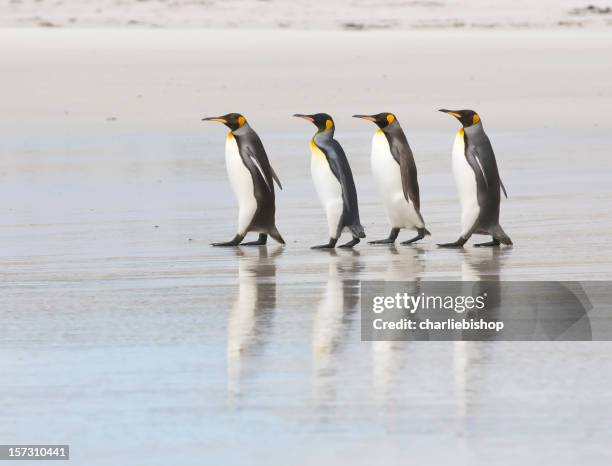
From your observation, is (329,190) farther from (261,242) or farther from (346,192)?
(261,242)

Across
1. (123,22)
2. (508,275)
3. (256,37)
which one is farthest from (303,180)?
(123,22)

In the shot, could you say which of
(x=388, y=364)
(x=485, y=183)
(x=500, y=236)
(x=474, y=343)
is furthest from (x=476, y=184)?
(x=388, y=364)

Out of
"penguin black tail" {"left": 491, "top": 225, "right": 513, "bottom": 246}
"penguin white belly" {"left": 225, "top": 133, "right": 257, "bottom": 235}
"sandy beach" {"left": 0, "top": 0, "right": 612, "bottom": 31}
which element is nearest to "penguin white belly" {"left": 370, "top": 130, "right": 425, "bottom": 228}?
"penguin black tail" {"left": 491, "top": 225, "right": 513, "bottom": 246}

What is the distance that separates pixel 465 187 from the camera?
8672 millimetres

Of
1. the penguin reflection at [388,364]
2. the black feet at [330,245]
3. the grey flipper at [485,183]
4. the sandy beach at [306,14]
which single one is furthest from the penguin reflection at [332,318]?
the sandy beach at [306,14]

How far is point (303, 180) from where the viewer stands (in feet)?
40.7

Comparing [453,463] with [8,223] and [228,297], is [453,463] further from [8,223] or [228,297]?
[8,223]

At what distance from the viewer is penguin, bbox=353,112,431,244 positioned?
29.0 feet

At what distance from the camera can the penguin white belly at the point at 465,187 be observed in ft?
28.3

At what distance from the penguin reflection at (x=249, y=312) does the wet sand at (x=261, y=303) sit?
2 centimetres

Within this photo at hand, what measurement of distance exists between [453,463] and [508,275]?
333cm

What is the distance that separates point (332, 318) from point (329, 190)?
262 cm

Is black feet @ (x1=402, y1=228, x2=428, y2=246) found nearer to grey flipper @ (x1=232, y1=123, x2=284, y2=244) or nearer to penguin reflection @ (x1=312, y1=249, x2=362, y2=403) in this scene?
penguin reflection @ (x1=312, y1=249, x2=362, y2=403)

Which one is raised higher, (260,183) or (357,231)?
(260,183)
